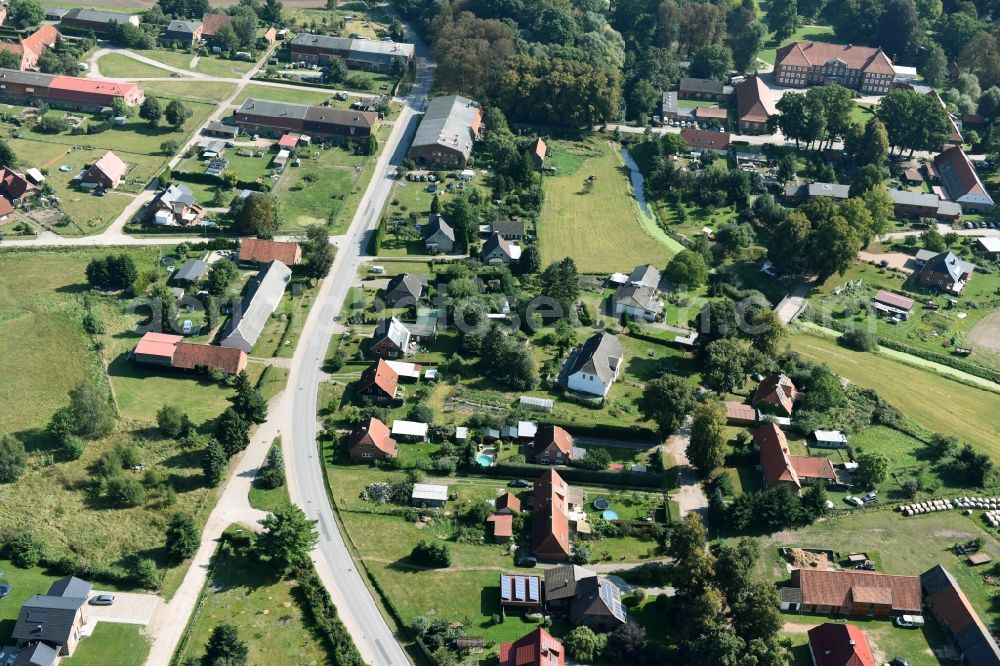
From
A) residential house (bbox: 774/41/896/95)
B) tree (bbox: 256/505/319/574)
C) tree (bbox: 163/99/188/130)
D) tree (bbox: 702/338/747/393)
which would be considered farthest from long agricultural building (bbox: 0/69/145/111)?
residential house (bbox: 774/41/896/95)

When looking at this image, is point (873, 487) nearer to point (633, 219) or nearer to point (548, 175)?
point (633, 219)

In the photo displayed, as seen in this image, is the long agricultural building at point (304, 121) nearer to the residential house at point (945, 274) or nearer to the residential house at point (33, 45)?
the residential house at point (33, 45)

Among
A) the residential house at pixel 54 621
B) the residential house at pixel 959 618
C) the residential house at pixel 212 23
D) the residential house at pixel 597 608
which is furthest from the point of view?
the residential house at pixel 212 23

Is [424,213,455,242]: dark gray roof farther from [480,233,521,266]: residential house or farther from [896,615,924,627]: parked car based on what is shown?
[896,615,924,627]: parked car

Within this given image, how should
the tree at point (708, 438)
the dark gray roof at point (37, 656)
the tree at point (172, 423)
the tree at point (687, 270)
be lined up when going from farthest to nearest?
the tree at point (687, 270)
the tree at point (172, 423)
the tree at point (708, 438)
the dark gray roof at point (37, 656)

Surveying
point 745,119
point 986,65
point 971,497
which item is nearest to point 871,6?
point 986,65

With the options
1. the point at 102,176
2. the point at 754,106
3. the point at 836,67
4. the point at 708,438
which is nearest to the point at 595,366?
the point at 708,438

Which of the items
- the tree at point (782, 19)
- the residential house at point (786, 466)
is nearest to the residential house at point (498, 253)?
the residential house at point (786, 466)
